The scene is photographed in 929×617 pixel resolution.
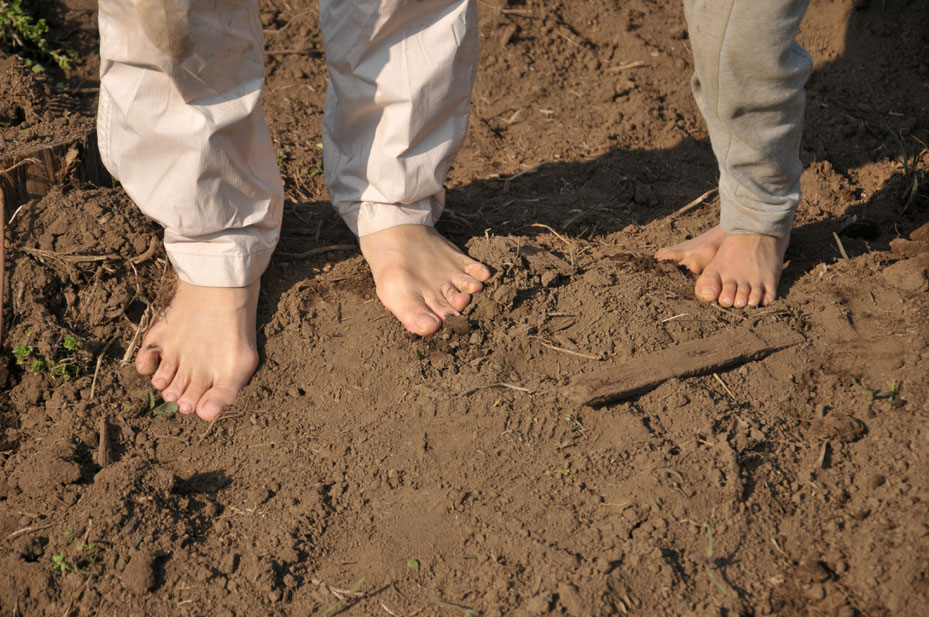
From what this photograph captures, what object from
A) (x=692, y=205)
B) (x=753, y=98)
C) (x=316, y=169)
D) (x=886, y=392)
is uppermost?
(x=753, y=98)

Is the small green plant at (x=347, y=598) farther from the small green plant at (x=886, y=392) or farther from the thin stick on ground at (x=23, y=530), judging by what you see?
the small green plant at (x=886, y=392)

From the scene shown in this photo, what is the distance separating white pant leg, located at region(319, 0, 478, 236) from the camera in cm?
229

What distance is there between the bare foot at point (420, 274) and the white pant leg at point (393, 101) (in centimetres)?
5

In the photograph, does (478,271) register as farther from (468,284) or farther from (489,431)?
(489,431)

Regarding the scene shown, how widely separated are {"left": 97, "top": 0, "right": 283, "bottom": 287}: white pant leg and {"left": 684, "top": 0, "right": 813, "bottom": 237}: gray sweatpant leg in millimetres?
1191

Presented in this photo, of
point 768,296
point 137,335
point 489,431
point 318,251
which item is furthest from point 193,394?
point 768,296

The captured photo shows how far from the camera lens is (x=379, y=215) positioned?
2564mm

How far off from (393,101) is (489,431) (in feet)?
3.20

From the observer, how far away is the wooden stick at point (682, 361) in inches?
84.4

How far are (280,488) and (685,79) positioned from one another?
109 inches

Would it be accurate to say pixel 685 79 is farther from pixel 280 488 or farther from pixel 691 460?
pixel 280 488

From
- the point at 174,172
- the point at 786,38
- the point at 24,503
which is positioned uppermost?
the point at 786,38

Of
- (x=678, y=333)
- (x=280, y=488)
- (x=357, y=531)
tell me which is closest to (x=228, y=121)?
(x=280, y=488)

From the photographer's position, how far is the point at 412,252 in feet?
8.32
